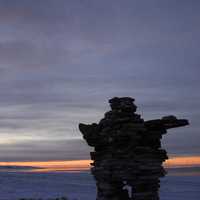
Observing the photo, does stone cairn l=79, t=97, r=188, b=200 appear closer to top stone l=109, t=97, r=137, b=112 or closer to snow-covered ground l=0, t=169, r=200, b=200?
top stone l=109, t=97, r=137, b=112

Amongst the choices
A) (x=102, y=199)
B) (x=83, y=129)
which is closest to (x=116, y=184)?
(x=102, y=199)

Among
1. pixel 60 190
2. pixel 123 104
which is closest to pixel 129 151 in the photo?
pixel 123 104

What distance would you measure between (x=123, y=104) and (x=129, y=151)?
227 cm

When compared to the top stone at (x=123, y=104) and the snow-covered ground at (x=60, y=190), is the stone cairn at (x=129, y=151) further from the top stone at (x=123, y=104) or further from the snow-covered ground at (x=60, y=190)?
the snow-covered ground at (x=60, y=190)

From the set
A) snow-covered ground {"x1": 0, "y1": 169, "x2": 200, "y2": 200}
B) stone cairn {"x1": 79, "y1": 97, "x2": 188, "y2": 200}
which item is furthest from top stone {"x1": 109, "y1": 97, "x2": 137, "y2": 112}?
snow-covered ground {"x1": 0, "y1": 169, "x2": 200, "y2": 200}

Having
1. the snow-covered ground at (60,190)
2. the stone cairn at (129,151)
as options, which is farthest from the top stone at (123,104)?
the snow-covered ground at (60,190)

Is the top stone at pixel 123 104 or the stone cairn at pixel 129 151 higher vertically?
the top stone at pixel 123 104

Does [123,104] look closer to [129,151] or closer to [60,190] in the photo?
[129,151]

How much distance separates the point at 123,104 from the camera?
26.0m

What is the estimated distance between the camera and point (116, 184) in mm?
26562

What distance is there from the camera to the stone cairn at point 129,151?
2544cm

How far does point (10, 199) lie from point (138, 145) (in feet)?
148

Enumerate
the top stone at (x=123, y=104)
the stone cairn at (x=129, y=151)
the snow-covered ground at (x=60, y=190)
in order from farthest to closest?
the snow-covered ground at (x=60, y=190) → the top stone at (x=123, y=104) → the stone cairn at (x=129, y=151)

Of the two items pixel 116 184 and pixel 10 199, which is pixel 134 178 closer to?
pixel 116 184
